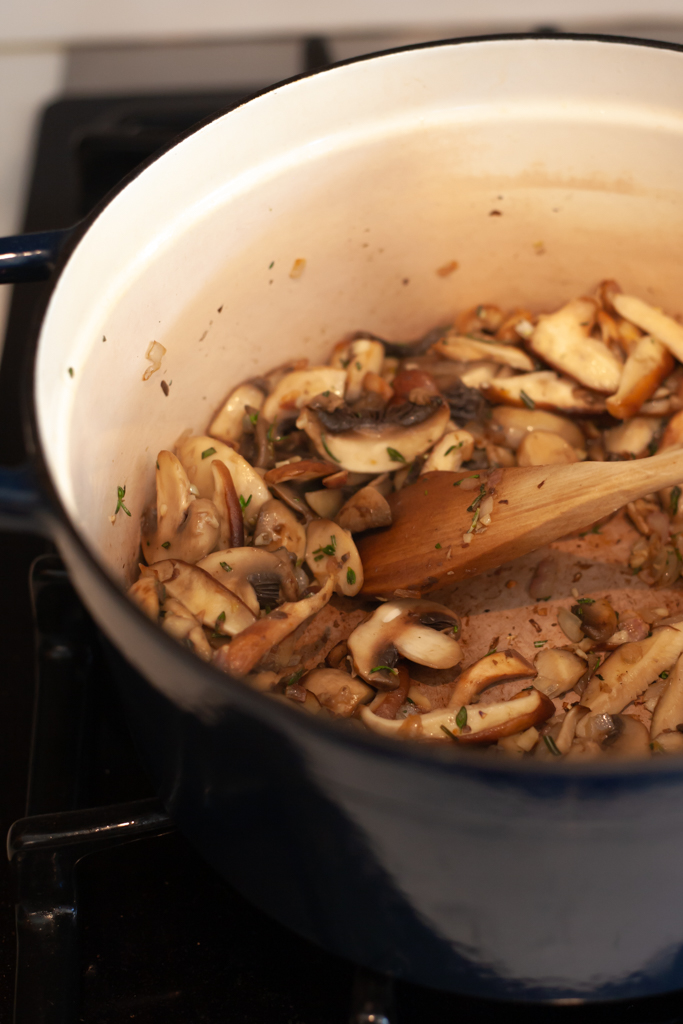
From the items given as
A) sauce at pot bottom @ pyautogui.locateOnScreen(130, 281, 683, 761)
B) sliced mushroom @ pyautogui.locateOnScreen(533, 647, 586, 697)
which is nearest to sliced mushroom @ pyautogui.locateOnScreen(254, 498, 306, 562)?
sauce at pot bottom @ pyautogui.locateOnScreen(130, 281, 683, 761)

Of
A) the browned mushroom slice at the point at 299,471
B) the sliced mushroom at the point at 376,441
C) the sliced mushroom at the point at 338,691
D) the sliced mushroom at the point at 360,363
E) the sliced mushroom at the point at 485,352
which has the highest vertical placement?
the sliced mushroom at the point at 485,352

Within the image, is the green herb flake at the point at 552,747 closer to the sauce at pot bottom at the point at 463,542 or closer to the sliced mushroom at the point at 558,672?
the sauce at pot bottom at the point at 463,542

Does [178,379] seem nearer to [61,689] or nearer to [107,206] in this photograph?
[107,206]

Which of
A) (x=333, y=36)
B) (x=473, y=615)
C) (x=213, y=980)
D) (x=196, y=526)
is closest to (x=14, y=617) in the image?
(x=196, y=526)

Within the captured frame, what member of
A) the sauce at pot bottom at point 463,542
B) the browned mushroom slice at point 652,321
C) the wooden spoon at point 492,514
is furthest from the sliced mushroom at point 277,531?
the browned mushroom slice at point 652,321

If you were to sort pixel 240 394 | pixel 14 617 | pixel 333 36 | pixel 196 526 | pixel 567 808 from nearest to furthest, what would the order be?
pixel 567 808
pixel 196 526
pixel 14 617
pixel 240 394
pixel 333 36

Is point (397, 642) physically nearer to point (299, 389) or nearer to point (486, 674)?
point (486, 674)

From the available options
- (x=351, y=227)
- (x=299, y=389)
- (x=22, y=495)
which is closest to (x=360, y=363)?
(x=299, y=389)
